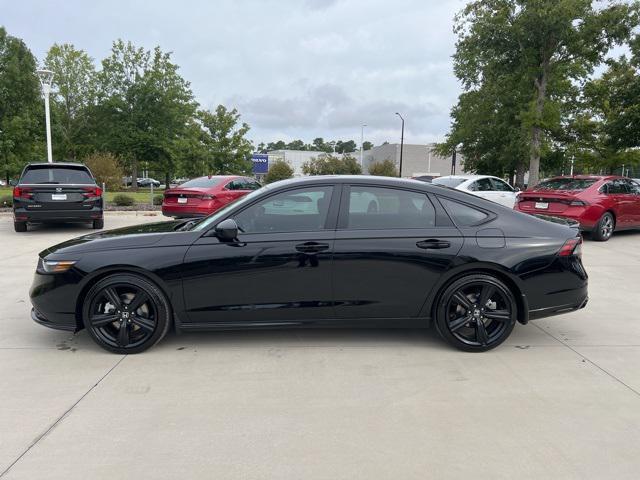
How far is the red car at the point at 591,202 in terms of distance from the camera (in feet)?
34.7

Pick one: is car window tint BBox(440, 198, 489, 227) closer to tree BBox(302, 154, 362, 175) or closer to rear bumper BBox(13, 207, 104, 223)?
rear bumper BBox(13, 207, 104, 223)

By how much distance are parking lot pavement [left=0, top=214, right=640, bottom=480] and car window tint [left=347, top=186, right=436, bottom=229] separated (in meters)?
1.13

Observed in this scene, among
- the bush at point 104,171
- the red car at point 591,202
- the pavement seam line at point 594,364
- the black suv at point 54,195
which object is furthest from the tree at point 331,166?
the pavement seam line at point 594,364

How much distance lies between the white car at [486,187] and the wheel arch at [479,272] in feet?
31.7

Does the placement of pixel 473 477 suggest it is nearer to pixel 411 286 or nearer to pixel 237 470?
pixel 237 470

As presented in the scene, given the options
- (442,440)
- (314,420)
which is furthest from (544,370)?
(314,420)

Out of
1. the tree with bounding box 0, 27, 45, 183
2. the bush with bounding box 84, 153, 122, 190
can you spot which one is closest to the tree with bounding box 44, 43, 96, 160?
the tree with bounding box 0, 27, 45, 183

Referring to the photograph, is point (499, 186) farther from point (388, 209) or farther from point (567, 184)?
point (388, 209)

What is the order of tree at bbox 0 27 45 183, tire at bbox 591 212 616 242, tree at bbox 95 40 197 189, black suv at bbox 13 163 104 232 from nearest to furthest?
1. tire at bbox 591 212 616 242
2. black suv at bbox 13 163 104 232
3. tree at bbox 0 27 45 183
4. tree at bbox 95 40 197 189

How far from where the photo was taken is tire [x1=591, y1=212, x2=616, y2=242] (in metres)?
10.9

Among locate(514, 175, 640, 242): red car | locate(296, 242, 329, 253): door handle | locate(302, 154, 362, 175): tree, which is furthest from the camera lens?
locate(302, 154, 362, 175): tree

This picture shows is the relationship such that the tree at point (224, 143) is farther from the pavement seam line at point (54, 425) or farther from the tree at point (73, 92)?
the tree at point (73, 92)

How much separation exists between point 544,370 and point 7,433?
3834 mm

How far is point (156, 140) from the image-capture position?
42.2 meters
